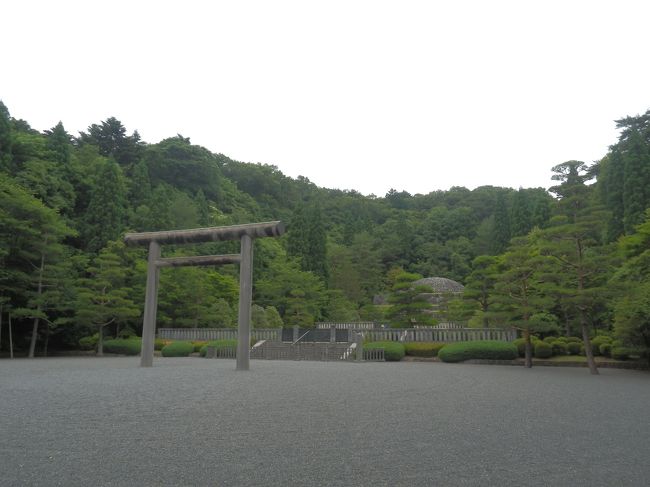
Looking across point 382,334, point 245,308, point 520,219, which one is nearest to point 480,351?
point 382,334

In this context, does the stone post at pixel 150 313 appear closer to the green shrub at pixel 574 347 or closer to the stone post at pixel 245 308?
the stone post at pixel 245 308

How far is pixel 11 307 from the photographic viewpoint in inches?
921

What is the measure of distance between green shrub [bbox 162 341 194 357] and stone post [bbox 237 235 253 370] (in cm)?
964

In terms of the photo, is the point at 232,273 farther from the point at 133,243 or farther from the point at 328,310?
the point at 133,243

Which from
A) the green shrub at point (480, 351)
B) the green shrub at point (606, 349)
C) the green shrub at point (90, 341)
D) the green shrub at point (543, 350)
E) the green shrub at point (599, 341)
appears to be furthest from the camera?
the green shrub at point (90, 341)

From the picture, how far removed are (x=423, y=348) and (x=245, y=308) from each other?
8.58 meters

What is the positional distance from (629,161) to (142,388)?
30414 millimetres

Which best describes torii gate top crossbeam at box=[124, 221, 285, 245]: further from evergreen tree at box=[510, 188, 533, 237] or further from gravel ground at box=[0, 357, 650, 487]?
evergreen tree at box=[510, 188, 533, 237]

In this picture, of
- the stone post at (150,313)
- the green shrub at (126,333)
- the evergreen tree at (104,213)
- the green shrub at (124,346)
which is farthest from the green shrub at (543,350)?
the evergreen tree at (104,213)

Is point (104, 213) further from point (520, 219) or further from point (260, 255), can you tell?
point (520, 219)

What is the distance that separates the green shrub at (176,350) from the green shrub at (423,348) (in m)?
10.8

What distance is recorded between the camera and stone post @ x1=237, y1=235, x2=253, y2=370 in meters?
14.2

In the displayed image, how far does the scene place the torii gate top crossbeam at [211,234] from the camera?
49.4 feet

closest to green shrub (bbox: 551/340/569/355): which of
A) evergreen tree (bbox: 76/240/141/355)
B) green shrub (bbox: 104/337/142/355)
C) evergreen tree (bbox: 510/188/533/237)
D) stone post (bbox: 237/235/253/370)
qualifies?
stone post (bbox: 237/235/253/370)
